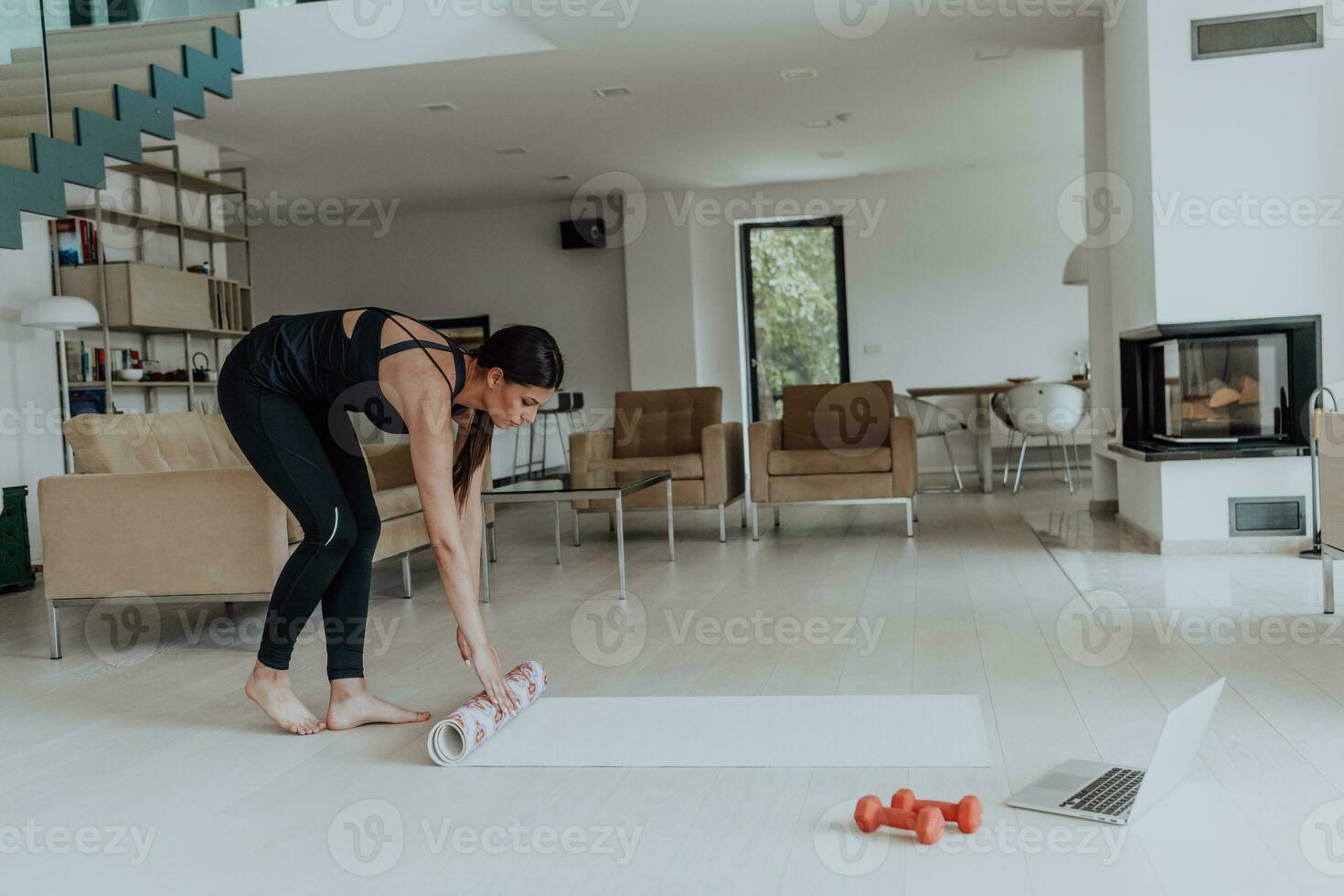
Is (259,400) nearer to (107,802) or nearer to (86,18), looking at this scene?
(107,802)

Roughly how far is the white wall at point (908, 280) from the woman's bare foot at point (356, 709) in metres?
7.48

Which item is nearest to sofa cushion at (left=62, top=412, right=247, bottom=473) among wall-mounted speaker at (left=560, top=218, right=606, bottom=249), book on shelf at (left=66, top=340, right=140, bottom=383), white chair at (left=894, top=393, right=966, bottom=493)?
book on shelf at (left=66, top=340, right=140, bottom=383)

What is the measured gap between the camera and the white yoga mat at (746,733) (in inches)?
91.7

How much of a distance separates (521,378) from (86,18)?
472cm

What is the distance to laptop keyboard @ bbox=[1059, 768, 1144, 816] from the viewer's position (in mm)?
1946

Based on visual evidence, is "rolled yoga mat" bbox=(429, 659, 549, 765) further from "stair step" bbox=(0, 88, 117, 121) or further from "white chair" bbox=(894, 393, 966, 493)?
"white chair" bbox=(894, 393, 966, 493)

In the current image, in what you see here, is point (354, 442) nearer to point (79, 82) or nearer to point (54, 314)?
point (79, 82)

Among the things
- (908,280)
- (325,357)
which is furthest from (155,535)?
(908,280)

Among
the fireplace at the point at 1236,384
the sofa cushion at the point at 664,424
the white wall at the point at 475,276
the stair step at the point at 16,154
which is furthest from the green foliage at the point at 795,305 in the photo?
the stair step at the point at 16,154

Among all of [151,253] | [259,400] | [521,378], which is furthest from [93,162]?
[521,378]

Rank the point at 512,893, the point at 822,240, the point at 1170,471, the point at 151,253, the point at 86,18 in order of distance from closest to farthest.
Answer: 1. the point at 512,893
2. the point at 1170,471
3. the point at 86,18
4. the point at 151,253
5. the point at 822,240

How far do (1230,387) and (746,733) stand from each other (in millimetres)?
3338

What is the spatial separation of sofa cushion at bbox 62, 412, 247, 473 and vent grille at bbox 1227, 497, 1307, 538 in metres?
3.99

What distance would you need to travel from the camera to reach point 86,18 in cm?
575
